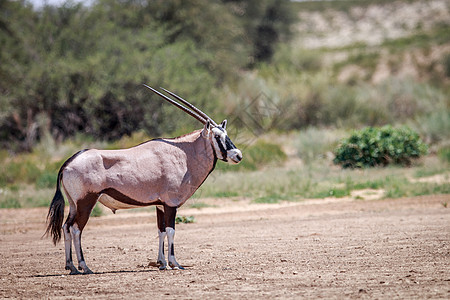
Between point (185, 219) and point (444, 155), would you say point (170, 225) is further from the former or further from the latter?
point (444, 155)

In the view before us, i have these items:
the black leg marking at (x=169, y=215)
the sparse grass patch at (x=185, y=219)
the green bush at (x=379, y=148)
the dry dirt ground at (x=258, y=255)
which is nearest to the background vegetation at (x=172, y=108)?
the green bush at (x=379, y=148)

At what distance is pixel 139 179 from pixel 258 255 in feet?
7.25

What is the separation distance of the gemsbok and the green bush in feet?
40.1

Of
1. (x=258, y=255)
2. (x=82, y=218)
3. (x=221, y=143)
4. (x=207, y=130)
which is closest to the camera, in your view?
(x=82, y=218)

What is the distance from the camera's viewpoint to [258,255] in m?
9.03

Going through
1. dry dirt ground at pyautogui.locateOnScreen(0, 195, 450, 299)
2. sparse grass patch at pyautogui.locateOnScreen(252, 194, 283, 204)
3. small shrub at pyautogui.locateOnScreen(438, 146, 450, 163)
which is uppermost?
small shrub at pyautogui.locateOnScreen(438, 146, 450, 163)

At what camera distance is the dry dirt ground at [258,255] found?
267 inches

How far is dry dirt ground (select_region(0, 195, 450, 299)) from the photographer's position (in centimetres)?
678

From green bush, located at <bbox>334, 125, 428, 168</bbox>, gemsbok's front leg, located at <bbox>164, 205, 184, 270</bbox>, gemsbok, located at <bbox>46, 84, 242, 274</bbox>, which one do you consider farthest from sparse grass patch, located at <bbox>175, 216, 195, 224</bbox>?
green bush, located at <bbox>334, 125, 428, 168</bbox>

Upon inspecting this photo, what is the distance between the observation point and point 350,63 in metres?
59.2

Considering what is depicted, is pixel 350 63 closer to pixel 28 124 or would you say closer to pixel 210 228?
pixel 28 124

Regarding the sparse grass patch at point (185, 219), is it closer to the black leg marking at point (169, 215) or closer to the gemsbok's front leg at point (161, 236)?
the gemsbok's front leg at point (161, 236)

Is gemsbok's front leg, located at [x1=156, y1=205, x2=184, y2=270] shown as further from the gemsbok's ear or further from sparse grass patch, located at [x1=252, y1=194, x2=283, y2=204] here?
sparse grass patch, located at [x1=252, y1=194, x2=283, y2=204]

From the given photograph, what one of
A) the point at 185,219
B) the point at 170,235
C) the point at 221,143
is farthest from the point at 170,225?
the point at 185,219
